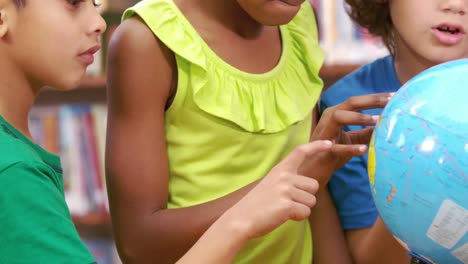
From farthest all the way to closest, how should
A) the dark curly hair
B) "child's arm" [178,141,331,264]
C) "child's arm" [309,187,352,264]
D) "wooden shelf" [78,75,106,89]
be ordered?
"wooden shelf" [78,75,106,89]
the dark curly hair
"child's arm" [309,187,352,264]
"child's arm" [178,141,331,264]

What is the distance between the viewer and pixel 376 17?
1.87 metres

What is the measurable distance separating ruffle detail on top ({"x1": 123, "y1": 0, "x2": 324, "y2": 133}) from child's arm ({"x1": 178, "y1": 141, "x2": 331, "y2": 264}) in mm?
313

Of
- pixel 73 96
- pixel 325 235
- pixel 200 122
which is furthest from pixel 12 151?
pixel 73 96

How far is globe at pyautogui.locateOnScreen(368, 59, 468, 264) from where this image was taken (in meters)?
1.14

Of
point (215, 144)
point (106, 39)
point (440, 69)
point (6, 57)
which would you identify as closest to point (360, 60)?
point (106, 39)

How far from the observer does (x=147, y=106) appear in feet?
4.74

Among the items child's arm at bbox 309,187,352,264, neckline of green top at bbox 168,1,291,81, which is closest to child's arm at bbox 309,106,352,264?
child's arm at bbox 309,187,352,264

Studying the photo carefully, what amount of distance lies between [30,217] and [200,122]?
49 centimetres

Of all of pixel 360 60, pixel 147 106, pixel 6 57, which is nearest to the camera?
pixel 6 57

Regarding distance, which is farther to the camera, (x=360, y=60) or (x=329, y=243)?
(x=360, y=60)

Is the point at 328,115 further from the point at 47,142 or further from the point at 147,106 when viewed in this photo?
the point at 47,142

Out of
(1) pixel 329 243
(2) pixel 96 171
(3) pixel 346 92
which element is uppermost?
(3) pixel 346 92

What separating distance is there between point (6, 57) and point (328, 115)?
0.54m

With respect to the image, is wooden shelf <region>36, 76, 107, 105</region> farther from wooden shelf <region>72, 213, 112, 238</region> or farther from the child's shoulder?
the child's shoulder
